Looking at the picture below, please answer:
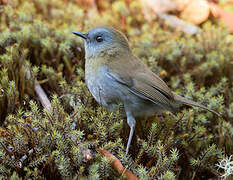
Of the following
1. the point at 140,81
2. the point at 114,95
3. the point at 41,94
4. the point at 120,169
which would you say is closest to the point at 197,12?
the point at 140,81

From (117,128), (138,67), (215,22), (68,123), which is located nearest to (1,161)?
(68,123)

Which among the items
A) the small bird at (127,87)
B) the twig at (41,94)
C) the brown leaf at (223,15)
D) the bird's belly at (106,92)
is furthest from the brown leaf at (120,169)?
the brown leaf at (223,15)

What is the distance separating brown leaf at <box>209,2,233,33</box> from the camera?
16.3 ft

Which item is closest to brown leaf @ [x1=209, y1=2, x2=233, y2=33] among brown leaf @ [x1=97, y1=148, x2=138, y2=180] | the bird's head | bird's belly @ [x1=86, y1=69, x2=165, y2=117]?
the bird's head

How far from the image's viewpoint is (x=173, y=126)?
2652mm

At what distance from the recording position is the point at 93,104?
2.86 m

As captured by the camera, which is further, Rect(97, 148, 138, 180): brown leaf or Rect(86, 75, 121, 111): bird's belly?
Rect(86, 75, 121, 111): bird's belly

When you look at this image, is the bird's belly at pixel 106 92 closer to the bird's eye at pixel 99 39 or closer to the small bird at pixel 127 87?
the small bird at pixel 127 87

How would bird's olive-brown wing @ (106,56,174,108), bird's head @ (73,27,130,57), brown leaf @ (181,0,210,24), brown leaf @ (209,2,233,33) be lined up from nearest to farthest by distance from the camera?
bird's olive-brown wing @ (106,56,174,108), bird's head @ (73,27,130,57), brown leaf @ (181,0,210,24), brown leaf @ (209,2,233,33)

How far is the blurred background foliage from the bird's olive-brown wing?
251 millimetres

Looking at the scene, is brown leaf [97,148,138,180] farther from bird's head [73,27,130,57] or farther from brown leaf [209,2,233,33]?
brown leaf [209,2,233,33]

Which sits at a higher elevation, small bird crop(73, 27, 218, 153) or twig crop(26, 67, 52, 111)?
small bird crop(73, 27, 218, 153)

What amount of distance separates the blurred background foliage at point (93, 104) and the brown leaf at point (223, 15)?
0.69 ft

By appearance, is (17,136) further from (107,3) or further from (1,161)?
(107,3)
